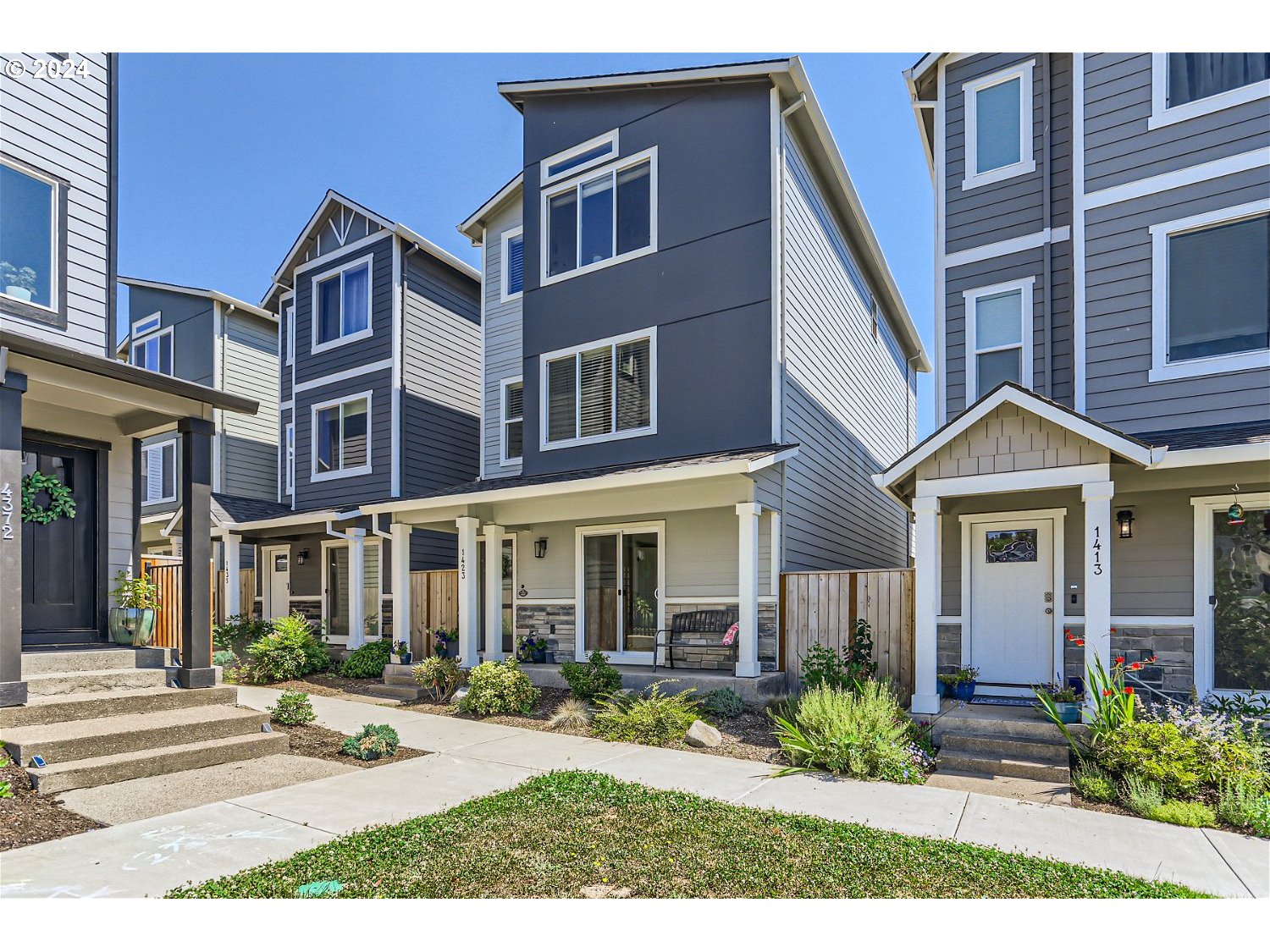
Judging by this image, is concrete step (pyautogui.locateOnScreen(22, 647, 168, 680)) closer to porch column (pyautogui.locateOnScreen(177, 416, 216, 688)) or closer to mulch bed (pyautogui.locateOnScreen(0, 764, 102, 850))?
porch column (pyautogui.locateOnScreen(177, 416, 216, 688))

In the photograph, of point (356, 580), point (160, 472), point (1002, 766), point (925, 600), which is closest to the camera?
point (1002, 766)

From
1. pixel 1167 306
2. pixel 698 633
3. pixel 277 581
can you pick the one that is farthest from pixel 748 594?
pixel 277 581

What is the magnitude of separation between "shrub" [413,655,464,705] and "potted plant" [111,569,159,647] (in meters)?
3.17

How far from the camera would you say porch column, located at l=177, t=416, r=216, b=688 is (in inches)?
290

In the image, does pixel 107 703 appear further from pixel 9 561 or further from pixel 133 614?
pixel 133 614

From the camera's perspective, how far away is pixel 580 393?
38.1ft

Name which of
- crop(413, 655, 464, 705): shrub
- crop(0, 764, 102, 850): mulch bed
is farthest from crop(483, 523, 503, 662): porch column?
crop(0, 764, 102, 850): mulch bed

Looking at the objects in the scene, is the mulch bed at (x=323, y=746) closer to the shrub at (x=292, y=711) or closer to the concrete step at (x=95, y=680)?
the shrub at (x=292, y=711)

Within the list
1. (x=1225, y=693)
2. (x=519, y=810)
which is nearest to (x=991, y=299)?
(x=1225, y=693)

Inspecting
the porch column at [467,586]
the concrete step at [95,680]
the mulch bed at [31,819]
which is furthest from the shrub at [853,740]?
the concrete step at [95,680]

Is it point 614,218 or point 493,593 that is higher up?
point 614,218

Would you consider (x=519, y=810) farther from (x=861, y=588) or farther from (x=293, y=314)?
(x=293, y=314)

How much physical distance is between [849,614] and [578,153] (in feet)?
25.4

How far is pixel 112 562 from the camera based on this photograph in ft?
27.2
